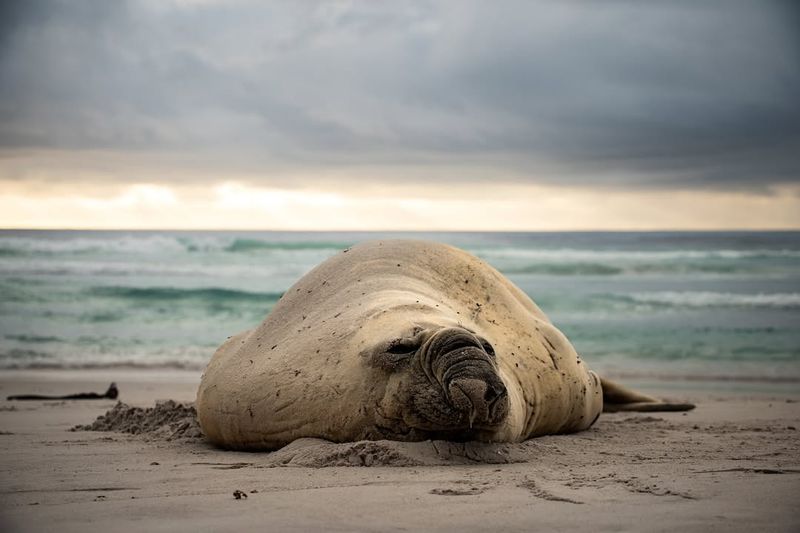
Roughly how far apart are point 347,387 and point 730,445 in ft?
8.64

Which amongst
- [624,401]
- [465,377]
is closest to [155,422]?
[465,377]

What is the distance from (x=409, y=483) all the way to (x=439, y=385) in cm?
63

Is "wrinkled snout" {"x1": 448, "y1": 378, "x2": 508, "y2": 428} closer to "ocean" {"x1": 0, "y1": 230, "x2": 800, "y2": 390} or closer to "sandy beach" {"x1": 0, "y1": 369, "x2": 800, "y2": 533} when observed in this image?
"sandy beach" {"x1": 0, "y1": 369, "x2": 800, "y2": 533}

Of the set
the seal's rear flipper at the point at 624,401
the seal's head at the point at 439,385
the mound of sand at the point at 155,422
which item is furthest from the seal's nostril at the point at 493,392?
the seal's rear flipper at the point at 624,401

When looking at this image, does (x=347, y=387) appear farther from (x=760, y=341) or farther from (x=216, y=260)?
(x=216, y=260)

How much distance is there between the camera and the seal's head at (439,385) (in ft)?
16.9

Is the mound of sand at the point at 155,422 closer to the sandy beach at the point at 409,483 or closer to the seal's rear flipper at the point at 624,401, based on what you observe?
the sandy beach at the point at 409,483

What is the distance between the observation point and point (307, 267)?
32.9 m

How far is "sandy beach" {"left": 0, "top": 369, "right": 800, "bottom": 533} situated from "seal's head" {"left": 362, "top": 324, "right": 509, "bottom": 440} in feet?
0.42

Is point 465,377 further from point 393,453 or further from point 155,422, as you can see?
point 155,422

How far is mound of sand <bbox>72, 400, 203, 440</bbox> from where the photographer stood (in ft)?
23.2

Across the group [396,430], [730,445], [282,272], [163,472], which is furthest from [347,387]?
[282,272]

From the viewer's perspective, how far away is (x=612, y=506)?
165 inches

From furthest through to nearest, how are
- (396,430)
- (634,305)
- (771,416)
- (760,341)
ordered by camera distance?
(634,305) → (760,341) → (771,416) → (396,430)
